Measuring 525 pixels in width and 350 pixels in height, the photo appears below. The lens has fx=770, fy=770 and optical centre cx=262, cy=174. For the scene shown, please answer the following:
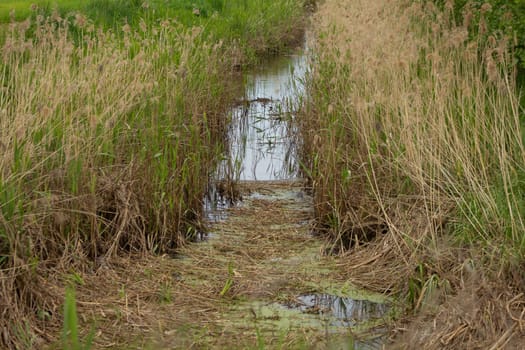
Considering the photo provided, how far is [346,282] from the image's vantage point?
182 inches

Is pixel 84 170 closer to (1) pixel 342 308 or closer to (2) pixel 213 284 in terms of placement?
(2) pixel 213 284

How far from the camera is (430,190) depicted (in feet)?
14.9

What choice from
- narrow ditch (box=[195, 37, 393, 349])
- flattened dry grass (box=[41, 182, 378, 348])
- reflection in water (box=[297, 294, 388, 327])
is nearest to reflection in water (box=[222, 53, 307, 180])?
narrow ditch (box=[195, 37, 393, 349])

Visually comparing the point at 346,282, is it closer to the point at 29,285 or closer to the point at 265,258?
the point at 265,258

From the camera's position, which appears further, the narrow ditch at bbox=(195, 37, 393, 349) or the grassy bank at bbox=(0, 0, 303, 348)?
the narrow ditch at bbox=(195, 37, 393, 349)

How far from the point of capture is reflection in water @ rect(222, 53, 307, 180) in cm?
761

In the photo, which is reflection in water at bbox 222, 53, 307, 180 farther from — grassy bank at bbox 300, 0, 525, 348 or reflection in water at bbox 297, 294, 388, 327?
reflection in water at bbox 297, 294, 388, 327

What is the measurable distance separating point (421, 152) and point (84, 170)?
7.08 feet

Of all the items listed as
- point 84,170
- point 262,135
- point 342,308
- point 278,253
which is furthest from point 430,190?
point 262,135

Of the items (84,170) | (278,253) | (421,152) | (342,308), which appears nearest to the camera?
(342,308)

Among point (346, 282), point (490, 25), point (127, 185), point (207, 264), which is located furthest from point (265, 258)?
point (490, 25)

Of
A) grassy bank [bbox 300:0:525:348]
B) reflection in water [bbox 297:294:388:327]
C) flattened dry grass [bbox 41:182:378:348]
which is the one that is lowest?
reflection in water [bbox 297:294:388:327]

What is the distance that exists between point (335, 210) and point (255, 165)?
86.0 inches

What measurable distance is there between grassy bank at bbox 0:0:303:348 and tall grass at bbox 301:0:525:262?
1123 mm
